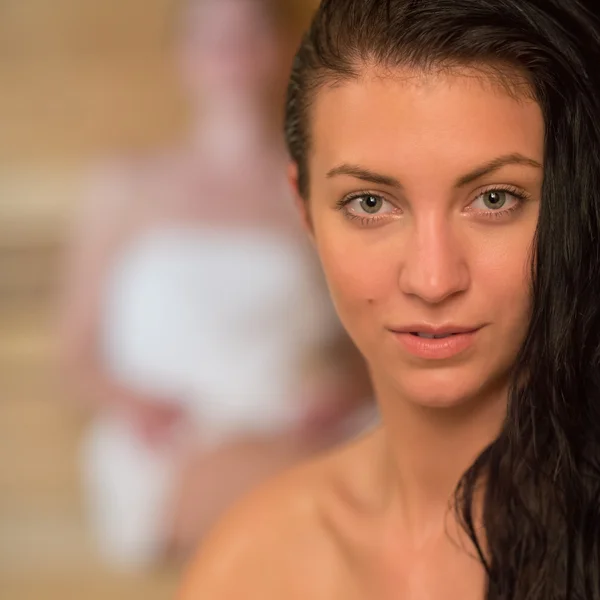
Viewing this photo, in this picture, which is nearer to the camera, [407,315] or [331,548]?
[407,315]

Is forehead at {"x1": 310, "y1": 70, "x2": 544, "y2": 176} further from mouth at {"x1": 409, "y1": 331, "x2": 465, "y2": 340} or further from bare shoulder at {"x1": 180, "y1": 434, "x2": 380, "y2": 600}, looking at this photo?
bare shoulder at {"x1": 180, "y1": 434, "x2": 380, "y2": 600}

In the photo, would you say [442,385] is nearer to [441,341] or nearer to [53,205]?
[441,341]

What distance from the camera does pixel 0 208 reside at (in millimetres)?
2029

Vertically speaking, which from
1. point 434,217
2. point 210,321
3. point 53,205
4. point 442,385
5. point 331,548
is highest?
point 53,205

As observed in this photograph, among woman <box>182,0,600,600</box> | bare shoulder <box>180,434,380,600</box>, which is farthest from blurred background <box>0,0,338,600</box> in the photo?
woman <box>182,0,600,600</box>

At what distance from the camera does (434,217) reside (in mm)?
728

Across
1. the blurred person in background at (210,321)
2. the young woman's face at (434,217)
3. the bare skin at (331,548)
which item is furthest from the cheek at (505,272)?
the blurred person in background at (210,321)

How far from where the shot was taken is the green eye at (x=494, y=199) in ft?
2.40

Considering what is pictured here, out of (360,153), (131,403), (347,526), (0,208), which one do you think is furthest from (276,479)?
(0,208)

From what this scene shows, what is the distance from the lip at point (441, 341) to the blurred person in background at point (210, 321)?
37.0 inches

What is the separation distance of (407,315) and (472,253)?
0.07m

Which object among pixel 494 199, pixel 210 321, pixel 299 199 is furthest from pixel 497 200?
pixel 210 321

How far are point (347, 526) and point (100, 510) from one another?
3.75 ft

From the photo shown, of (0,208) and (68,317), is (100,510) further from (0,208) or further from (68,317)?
(0,208)
